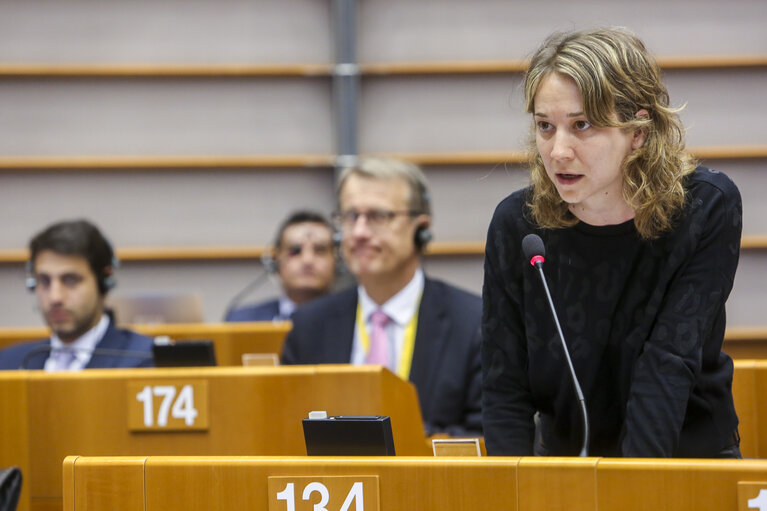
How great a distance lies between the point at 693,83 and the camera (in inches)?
209

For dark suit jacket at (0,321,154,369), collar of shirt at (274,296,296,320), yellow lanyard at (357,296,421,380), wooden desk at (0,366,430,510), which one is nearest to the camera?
wooden desk at (0,366,430,510)

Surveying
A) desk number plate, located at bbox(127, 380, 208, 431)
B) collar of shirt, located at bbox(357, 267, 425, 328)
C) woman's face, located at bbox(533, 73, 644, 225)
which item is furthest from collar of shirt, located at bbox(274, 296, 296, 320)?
woman's face, located at bbox(533, 73, 644, 225)

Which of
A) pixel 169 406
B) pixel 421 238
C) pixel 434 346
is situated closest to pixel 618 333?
pixel 169 406

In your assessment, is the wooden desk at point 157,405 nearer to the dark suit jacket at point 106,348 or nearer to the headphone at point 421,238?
the dark suit jacket at point 106,348

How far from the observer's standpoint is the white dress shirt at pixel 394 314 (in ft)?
9.66

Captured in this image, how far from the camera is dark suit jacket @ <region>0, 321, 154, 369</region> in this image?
3102mm

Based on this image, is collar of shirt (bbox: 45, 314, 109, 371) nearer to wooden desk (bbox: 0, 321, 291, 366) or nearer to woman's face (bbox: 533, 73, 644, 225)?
wooden desk (bbox: 0, 321, 291, 366)

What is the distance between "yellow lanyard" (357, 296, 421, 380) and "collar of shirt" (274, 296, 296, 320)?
5.29ft

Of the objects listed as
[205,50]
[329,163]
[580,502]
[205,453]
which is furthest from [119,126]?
[580,502]

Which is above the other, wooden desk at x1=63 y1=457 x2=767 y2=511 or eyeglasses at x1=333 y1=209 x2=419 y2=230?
eyeglasses at x1=333 y1=209 x2=419 y2=230

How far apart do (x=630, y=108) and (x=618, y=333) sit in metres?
0.36

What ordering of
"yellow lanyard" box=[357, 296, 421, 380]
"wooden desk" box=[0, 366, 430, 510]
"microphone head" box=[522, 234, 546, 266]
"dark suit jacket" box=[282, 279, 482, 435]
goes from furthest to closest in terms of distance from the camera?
"yellow lanyard" box=[357, 296, 421, 380]
"dark suit jacket" box=[282, 279, 482, 435]
"wooden desk" box=[0, 366, 430, 510]
"microphone head" box=[522, 234, 546, 266]

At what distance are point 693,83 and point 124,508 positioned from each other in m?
4.61

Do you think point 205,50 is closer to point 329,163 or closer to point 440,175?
point 329,163
